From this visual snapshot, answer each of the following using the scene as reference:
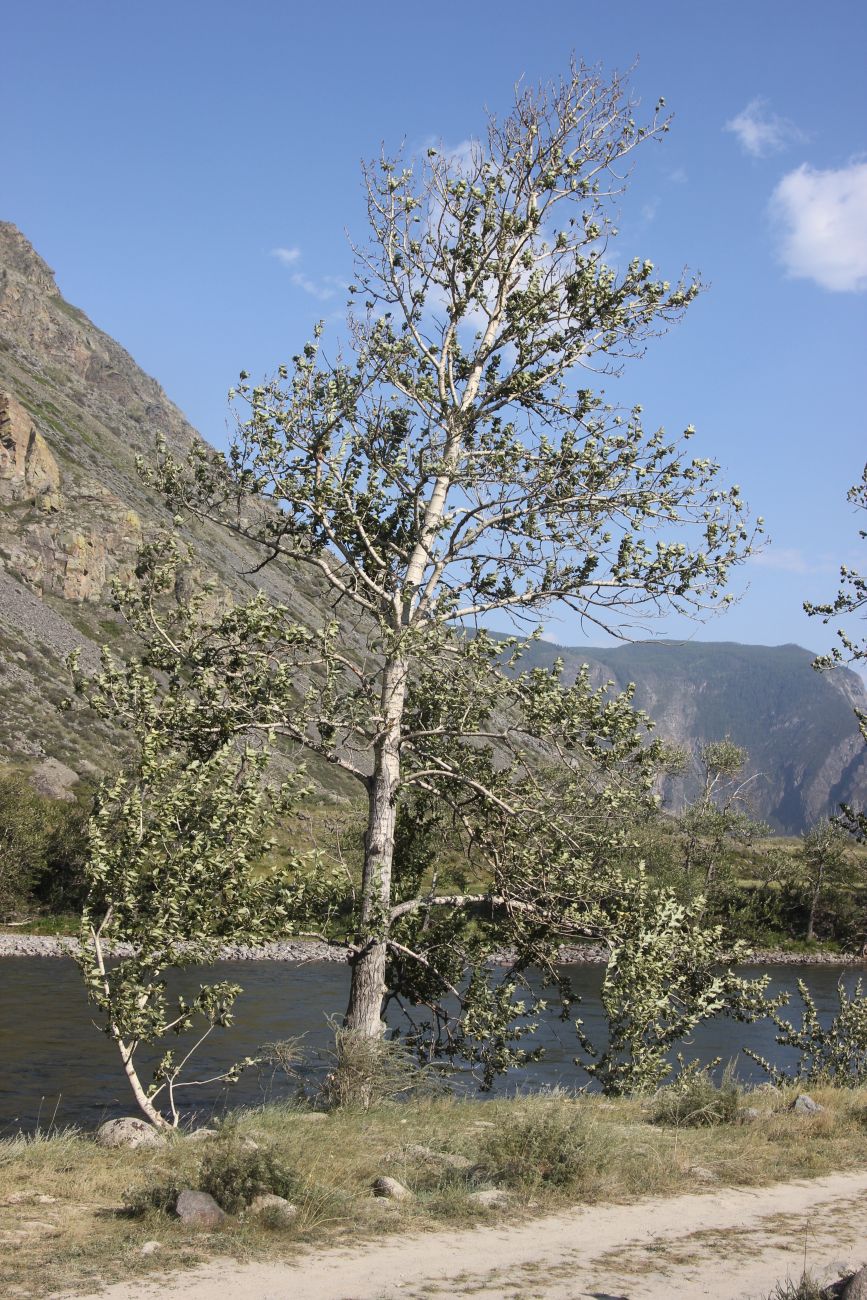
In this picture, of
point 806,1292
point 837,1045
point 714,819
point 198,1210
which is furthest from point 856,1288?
point 714,819

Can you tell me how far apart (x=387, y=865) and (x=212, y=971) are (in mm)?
31435

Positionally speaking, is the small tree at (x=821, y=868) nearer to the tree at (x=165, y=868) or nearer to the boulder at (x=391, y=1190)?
the tree at (x=165, y=868)

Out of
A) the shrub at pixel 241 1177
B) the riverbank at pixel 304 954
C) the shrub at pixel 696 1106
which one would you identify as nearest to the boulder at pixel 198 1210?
the shrub at pixel 241 1177

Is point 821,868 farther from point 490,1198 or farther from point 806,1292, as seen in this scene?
point 806,1292

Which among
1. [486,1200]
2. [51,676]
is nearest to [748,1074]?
[486,1200]

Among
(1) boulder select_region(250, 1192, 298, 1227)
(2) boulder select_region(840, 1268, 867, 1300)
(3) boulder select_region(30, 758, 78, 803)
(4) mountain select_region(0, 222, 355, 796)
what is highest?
(4) mountain select_region(0, 222, 355, 796)

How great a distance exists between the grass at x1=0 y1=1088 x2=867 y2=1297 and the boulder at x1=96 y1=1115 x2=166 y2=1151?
0.24 metres

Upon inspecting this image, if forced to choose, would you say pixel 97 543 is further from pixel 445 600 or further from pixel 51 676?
pixel 445 600

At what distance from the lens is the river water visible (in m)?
20.1

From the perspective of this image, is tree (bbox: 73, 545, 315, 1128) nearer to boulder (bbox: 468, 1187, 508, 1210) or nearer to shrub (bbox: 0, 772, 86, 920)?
boulder (bbox: 468, 1187, 508, 1210)

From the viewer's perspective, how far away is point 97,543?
110500mm

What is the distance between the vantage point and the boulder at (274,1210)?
849cm

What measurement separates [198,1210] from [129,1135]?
156 inches

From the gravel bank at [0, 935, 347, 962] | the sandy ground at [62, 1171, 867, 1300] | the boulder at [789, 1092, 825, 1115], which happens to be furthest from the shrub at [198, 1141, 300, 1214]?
the gravel bank at [0, 935, 347, 962]
